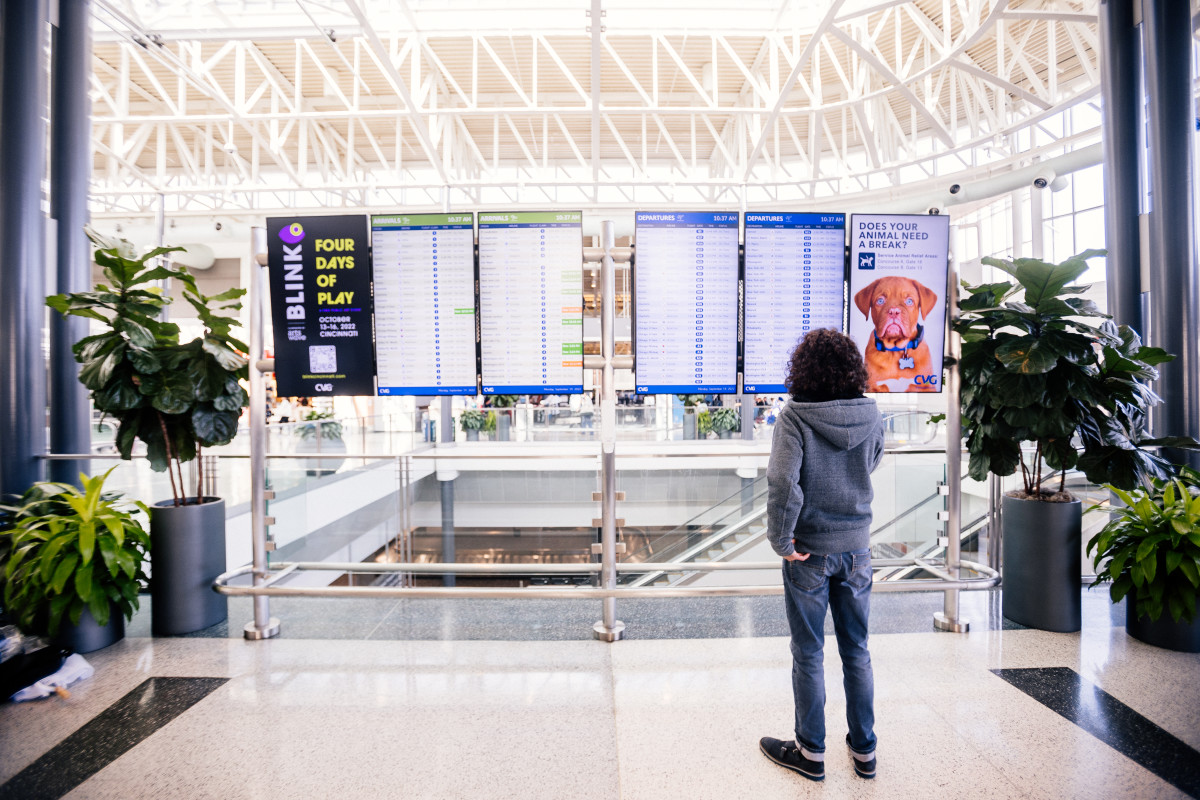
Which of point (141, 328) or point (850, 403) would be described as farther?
point (141, 328)

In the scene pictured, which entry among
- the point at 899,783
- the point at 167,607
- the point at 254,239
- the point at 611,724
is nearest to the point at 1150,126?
the point at 899,783

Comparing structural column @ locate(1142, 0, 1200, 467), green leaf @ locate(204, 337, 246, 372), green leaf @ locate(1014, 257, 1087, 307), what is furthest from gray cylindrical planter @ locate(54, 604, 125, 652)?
structural column @ locate(1142, 0, 1200, 467)

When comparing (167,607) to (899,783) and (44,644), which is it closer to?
(44,644)

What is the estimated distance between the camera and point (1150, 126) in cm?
409

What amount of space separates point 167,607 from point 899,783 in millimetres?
4030

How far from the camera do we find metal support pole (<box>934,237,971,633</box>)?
3.57m

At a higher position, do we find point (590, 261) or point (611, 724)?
point (590, 261)

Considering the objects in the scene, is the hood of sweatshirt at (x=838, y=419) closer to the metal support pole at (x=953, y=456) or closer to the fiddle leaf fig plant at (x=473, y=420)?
the metal support pole at (x=953, y=456)

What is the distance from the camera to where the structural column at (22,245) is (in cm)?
389

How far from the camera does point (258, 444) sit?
361 centimetres

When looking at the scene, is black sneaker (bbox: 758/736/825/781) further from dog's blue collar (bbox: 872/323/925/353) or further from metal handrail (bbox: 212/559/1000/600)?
dog's blue collar (bbox: 872/323/925/353)

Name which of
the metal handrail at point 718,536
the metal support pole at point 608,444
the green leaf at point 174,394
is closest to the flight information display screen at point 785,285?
the metal support pole at point 608,444

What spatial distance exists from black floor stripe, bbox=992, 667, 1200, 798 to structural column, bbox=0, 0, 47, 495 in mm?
6113

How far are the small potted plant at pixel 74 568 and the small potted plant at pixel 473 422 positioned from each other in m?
7.68
